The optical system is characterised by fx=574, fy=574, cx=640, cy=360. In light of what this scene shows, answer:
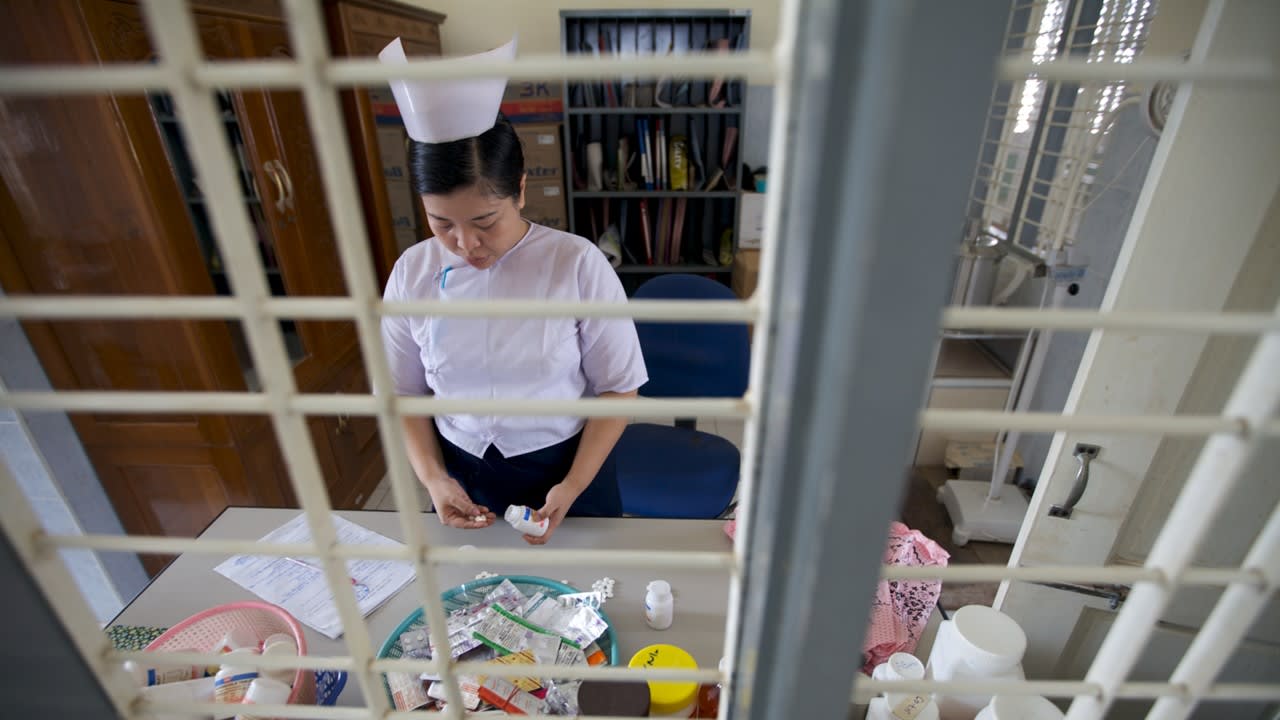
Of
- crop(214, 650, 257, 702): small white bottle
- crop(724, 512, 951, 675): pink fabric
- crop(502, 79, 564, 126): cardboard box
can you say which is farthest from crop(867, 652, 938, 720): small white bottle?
crop(502, 79, 564, 126): cardboard box

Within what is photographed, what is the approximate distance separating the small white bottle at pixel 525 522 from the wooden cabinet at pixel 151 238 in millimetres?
1153

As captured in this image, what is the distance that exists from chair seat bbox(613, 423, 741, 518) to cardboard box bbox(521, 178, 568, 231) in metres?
1.95

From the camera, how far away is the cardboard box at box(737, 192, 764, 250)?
3527 mm

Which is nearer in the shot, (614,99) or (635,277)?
(614,99)

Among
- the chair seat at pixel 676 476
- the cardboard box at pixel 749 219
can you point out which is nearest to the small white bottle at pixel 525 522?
the chair seat at pixel 676 476

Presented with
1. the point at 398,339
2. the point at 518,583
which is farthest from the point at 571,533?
the point at 398,339

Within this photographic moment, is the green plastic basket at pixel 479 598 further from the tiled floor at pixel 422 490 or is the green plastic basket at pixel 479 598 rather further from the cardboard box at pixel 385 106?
the cardboard box at pixel 385 106

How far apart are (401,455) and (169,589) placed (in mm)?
992

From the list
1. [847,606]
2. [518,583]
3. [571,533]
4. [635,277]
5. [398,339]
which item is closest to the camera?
[847,606]

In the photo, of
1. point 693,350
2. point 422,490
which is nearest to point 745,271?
point 693,350

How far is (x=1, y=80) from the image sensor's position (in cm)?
30

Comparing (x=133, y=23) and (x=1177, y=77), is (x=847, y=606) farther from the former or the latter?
(x=133, y=23)

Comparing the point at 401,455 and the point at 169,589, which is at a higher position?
the point at 401,455

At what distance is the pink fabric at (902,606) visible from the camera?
2.87 feet
